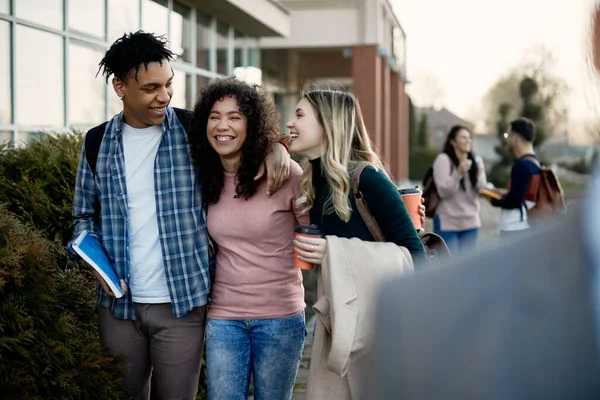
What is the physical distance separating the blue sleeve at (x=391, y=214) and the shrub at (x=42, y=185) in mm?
2031

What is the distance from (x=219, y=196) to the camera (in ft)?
11.0

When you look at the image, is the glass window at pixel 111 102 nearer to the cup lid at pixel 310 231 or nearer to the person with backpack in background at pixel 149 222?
the person with backpack in background at pixel 149 222

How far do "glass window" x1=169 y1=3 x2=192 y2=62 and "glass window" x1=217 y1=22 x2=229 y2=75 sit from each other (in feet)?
4.66

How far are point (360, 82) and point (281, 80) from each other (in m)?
2.41

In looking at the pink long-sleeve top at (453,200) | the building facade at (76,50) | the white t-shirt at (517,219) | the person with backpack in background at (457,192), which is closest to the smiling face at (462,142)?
the person with backpack in background at (457,192)

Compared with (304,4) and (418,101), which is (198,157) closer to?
(304,4)

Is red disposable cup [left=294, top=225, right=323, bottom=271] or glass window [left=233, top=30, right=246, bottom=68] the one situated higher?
→ glass window [left=233, top=30, right=246, bottom=68]

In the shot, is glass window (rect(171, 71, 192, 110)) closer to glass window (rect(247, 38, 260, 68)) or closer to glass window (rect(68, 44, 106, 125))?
glass window (rect(68, 44, 106, 125))

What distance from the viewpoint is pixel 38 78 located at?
745 cm

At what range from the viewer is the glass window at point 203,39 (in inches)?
472

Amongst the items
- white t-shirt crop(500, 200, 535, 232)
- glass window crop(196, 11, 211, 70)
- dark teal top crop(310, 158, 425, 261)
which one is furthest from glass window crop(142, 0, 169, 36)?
dark teal top crop(310, 158, 425, 261)

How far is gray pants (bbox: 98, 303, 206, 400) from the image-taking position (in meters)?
3.32

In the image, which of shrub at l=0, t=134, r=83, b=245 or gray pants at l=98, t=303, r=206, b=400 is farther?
shrub at l=0, t=134, r=83, b=245

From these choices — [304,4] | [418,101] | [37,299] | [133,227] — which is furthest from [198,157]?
[418,101]
